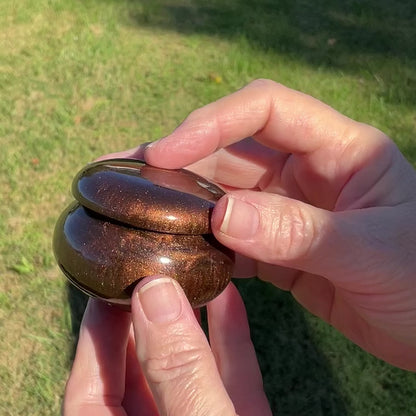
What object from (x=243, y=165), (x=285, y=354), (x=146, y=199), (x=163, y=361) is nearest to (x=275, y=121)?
(x=243, y=165)

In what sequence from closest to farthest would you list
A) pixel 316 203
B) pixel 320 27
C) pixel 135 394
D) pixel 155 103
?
pixel 135 394
pixel 316 203
pixel 155 103
pixel 320 27

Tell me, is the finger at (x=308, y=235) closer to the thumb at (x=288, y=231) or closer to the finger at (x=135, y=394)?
the thumb at (x=288, y=231)

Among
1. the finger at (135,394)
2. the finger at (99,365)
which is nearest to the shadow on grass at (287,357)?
the finger at (135,394)

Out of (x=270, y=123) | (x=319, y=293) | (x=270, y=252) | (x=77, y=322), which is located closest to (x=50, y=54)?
A: (x=77, y=322)

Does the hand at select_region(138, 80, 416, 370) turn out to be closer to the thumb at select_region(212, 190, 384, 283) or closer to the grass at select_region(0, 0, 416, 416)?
the thumb at select_region(212, 190, 384, 283)

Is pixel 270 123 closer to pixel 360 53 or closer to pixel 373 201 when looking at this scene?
pixel 373 201

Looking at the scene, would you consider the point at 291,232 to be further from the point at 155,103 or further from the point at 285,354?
the point at 155,103
